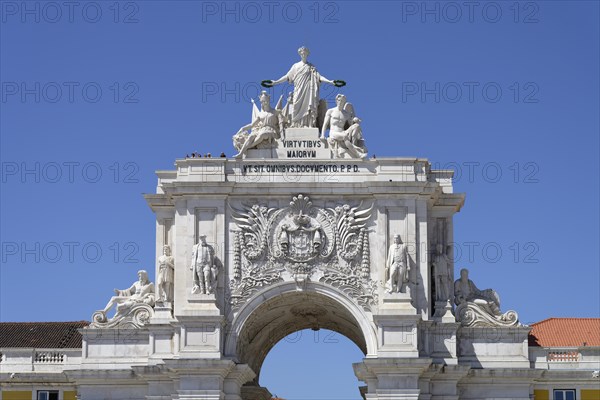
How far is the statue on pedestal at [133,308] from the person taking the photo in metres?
71.4

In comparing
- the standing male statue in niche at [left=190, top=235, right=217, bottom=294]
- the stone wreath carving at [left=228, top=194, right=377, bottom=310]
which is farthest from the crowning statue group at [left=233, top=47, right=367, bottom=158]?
the standing male statue in niche at [left=190, top=235, right=217, bottom=294]

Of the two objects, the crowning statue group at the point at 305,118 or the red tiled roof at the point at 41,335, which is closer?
the crowning statue group at the point at 305,118

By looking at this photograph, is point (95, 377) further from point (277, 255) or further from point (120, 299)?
point (277, 255)

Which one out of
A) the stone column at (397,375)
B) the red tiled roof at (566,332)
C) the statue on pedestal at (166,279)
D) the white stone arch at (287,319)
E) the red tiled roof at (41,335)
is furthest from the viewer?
the red tiled roof at (566,332)

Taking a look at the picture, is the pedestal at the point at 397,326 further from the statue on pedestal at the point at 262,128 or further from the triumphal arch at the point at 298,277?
the statue on pedestal at the point at 262,128

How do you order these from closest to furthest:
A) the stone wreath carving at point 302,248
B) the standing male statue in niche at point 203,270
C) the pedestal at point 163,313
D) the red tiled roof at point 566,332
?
1. the standing male statue in niche at point 203,270
2. the stone wreath carving at point 302,248
3. the pedestal at point 163,313
4. the red tiled roof at point 566,332

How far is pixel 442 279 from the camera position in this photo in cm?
7125

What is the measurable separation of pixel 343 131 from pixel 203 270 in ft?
25.4

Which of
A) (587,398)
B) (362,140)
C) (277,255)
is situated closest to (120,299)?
(277,255)

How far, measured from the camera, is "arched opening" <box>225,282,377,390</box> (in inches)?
2761

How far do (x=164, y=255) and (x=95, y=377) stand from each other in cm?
538

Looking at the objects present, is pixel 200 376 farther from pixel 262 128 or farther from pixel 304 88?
pixel 304 88

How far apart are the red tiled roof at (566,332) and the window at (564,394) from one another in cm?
859

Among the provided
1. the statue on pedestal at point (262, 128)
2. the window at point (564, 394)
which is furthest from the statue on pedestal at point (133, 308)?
the window at point (564, 394)
